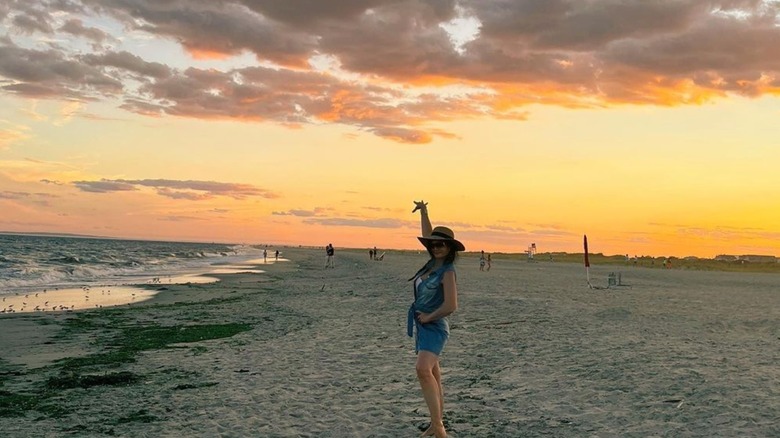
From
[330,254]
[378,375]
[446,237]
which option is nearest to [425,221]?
[446,237]

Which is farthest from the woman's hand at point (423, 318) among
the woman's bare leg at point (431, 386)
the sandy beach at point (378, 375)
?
the sandy beach at point (378, 375)

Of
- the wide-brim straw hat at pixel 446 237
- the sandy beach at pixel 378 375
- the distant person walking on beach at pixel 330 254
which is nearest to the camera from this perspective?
the wide-brim straw hat at pixel 446 237

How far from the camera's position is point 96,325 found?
1725 centimetres

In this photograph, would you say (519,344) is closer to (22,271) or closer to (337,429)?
(337,429)

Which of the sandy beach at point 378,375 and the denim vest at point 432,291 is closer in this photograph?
the denim vest at point 432,291

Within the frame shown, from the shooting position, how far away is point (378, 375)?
413 inches

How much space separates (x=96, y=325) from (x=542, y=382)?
1318 cm

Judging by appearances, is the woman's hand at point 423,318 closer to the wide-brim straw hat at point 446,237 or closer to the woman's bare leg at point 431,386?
the woman's bare leg at point 431,386

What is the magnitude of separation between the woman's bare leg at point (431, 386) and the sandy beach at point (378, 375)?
24.6 inches

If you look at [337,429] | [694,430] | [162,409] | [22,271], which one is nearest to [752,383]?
[694,430]

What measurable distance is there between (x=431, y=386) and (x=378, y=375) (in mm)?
4032

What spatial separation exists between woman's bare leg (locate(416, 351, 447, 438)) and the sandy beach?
2.05ft

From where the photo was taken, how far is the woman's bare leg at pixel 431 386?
6.50 m

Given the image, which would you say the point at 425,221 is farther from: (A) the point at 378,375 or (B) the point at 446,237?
(A) the point at 378,375
